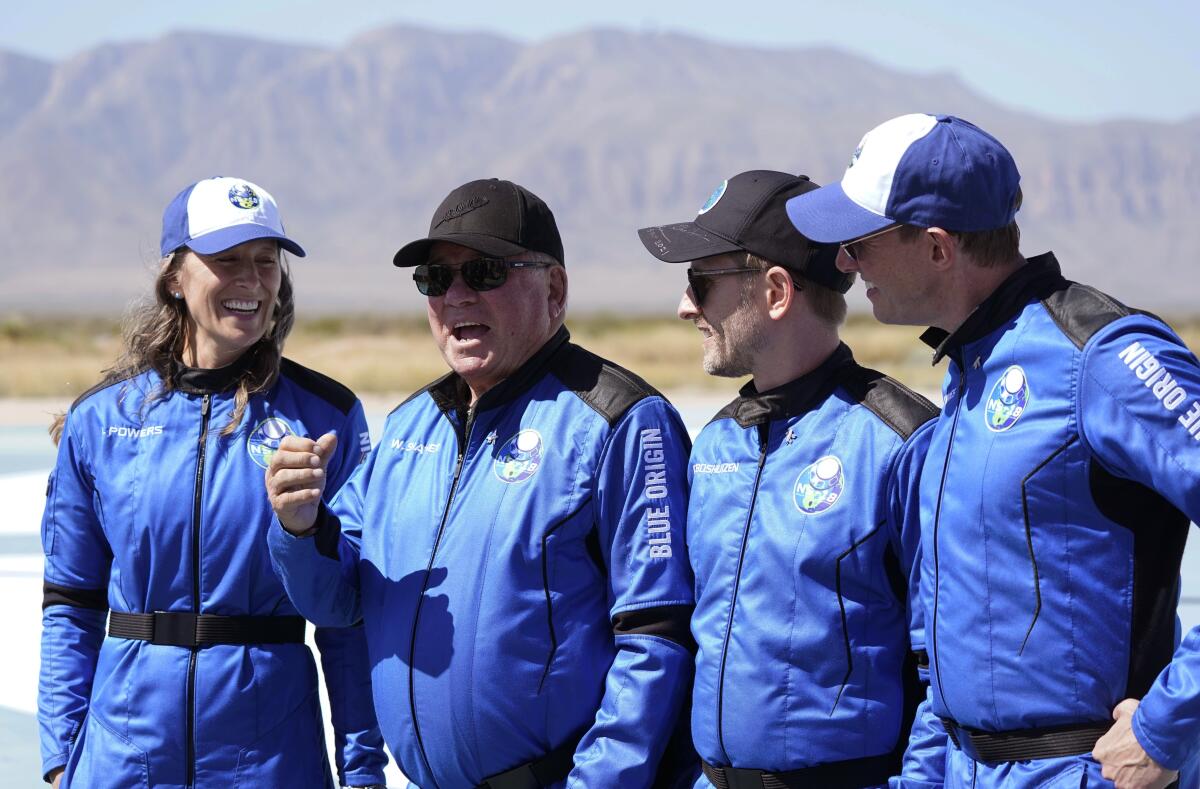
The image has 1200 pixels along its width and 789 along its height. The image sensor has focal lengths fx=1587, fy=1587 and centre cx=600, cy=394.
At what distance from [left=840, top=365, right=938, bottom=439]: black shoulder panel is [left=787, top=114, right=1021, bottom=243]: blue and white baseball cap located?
0.37 metres

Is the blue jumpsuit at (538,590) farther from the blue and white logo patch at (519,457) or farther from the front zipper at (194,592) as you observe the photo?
the front zipper at (194,592)

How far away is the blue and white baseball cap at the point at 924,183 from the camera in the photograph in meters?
3.08

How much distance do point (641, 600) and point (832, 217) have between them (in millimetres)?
890

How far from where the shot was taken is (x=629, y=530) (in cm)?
337

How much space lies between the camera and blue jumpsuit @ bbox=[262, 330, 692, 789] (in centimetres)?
335

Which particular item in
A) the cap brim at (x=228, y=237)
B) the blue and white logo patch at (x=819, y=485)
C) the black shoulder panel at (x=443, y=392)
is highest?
the cap brim at (x=228, y=237)

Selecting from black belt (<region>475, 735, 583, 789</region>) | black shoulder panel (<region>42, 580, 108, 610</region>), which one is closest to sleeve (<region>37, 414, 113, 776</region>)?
black shoulder panel (<region>42, 580, 108, 610</region>)

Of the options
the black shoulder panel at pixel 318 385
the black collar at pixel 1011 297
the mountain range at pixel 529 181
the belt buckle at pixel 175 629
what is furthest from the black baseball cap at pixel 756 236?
the mountain range at pixel 529 181

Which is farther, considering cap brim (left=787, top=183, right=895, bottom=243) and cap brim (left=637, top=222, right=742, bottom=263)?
cap brim (left=637, top=222, right=742, bottom=263)

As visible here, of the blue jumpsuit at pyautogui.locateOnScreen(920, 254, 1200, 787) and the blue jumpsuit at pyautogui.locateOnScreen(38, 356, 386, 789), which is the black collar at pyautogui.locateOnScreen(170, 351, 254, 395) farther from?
the blue jumpsuit at pyautogui.locateOnScreen(920, 254, 1200, 787)

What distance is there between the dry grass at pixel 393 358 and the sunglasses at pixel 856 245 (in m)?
22.7

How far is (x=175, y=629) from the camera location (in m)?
3.80

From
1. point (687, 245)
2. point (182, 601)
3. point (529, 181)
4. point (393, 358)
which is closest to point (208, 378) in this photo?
point (182, 601)

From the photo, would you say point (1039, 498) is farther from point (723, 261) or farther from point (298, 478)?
point (298, 478)
